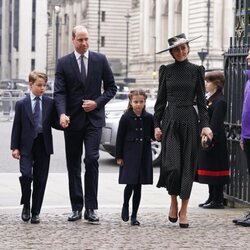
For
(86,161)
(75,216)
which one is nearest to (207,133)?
(86,161)

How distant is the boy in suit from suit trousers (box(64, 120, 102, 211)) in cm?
26

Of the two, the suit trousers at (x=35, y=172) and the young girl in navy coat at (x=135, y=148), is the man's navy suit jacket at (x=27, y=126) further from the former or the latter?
the young girl in navy coat at (x=135, y=148)

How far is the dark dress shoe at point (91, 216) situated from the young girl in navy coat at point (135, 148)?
335 millimetres

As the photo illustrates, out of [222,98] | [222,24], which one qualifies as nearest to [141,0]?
[222,24]

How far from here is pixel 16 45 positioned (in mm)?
152750

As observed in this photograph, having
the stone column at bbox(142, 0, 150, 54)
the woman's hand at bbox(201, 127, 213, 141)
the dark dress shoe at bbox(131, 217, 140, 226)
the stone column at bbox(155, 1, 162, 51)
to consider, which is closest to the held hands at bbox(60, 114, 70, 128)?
the dark dress shoe at bbox(131, 217, 140, 226)

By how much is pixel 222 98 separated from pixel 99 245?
3.59 m

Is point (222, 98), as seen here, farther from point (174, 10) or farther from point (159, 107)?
point (174, 10)

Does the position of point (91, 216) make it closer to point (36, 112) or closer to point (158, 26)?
point (36, 112)

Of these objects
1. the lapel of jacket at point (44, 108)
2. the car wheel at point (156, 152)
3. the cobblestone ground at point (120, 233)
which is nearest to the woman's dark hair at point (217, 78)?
the cobblestone ground at point (120, 233)

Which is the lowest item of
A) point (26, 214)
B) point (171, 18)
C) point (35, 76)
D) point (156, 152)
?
point (156, 152)

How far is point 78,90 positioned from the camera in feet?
34.6

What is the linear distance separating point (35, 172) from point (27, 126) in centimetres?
53

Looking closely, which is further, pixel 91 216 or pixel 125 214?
pixel 125 214
